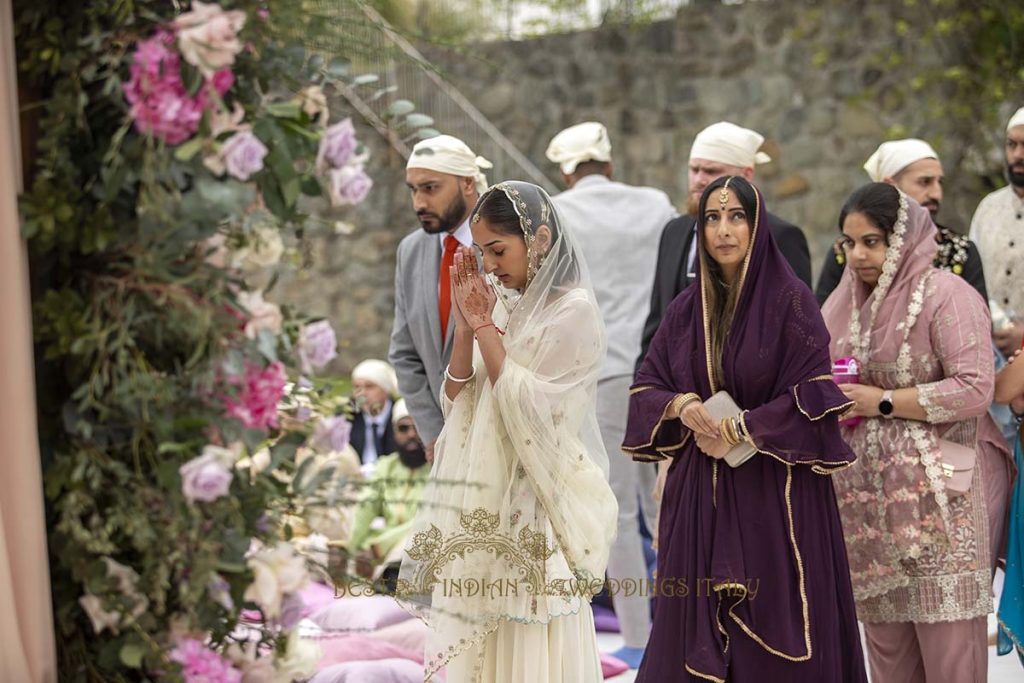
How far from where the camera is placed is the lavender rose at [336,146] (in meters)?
2.36

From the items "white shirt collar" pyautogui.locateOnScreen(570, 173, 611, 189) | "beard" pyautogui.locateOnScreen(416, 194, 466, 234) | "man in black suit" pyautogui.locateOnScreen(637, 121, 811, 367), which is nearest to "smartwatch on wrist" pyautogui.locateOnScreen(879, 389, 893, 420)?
"man in black suit" pyautogui.locateOnScreen(637, 121, 811, 367)

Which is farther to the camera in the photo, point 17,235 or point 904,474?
point 904,474

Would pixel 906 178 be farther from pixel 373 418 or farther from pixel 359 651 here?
pixel 373 418

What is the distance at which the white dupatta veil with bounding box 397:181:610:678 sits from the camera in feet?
11.3

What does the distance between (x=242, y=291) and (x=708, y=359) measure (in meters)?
1.90

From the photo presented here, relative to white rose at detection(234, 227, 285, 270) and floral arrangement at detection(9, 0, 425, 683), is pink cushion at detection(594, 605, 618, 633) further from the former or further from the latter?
white rose at detection(234, 227, 285, 270)

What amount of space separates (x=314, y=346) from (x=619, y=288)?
318 centimetres

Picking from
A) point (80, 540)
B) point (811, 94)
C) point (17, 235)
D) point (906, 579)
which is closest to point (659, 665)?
point (906, 579)

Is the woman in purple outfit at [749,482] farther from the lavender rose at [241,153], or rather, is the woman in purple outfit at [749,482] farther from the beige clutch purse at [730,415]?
the lavender rose at [241,153]

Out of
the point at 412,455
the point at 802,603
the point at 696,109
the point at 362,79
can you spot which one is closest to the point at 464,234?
the point at 802,603

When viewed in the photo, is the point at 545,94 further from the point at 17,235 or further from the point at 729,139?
the point at 17,235

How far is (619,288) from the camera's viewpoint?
5.42 meters

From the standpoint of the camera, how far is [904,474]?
13.1 feet

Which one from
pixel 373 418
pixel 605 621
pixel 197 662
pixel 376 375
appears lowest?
pixel 605 621
